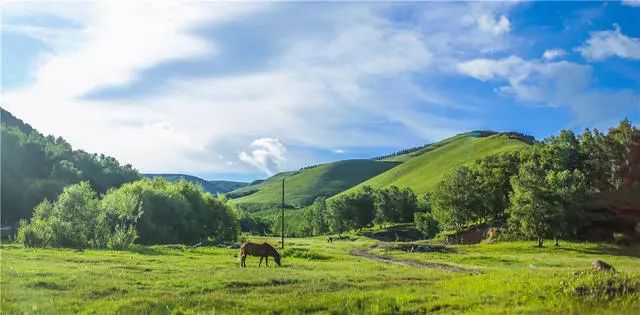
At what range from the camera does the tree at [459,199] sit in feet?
399

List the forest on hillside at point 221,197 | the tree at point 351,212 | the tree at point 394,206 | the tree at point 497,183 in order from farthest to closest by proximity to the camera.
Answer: the tree at point 351,212, the tree at point 394,206, the tree at point 497,183, the forest on hillside at point 221,197

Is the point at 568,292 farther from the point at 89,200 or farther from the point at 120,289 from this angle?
the point at 89,200

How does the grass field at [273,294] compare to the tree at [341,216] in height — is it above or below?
below

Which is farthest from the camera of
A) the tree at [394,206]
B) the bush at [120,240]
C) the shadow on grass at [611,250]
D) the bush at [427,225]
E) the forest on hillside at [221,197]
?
the tree at [394,206]

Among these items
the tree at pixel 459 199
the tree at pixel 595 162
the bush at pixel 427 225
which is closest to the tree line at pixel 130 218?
the tree at pixel 459 199

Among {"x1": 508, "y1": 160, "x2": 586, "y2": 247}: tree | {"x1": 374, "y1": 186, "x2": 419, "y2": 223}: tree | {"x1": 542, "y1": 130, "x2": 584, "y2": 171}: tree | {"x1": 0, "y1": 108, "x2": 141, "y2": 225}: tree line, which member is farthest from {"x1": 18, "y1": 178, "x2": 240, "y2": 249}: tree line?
{"x1": 542, "y1": 130, "x2": 584, "y2": 171}: tree

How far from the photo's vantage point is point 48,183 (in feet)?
401

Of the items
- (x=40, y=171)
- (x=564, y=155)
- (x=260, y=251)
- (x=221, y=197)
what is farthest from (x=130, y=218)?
(x=564, y=155)

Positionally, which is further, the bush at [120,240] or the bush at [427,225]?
the bush at [427,225]

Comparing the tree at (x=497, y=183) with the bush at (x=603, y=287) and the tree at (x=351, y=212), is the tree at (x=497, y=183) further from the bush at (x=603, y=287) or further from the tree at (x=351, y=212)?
the bush at (x=603, y=287)

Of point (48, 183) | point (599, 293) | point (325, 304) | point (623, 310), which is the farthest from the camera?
point (48, 183)

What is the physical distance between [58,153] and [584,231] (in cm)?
15007

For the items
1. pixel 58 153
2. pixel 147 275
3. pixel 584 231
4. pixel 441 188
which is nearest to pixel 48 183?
pixel 58 153

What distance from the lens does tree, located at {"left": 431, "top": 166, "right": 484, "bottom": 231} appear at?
399 ft
